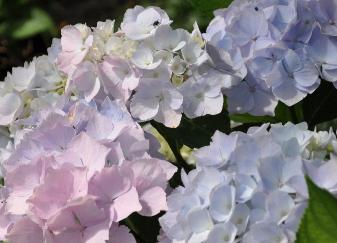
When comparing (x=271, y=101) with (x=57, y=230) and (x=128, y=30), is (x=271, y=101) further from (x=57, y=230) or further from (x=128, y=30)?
(x=57, y=230)

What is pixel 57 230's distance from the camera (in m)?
0.75

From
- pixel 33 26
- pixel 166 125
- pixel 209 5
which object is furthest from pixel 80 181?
pixel 33 26

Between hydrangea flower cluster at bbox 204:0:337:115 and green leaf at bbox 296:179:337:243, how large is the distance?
0.20 meters

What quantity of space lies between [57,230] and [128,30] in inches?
9.0

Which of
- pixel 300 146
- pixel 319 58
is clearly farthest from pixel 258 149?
pixel 319 58

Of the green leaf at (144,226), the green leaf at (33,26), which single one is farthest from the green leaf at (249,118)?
the green leaf at (33,26)

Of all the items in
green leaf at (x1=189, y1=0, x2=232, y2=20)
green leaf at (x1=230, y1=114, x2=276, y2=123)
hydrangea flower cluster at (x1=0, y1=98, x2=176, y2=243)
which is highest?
hydrangea flower cluster at (x1=0, y1=98, x2=176, y2=243)

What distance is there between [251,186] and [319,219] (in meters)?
0.06

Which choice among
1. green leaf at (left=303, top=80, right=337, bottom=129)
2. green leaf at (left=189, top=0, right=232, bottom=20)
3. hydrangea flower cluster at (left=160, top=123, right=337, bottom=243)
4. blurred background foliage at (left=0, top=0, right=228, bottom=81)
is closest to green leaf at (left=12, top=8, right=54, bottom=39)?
blurred background foliage at (left=0, top=0, right=228, bottom=81)

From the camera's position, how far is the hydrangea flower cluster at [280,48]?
85cm

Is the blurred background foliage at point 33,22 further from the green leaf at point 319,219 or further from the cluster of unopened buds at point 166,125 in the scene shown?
the green leaf at point 319,219

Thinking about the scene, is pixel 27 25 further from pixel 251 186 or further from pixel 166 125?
pixel 251 186

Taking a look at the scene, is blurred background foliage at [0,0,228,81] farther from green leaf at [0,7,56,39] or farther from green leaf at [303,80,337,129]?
green leaf at [303,80,337,129]

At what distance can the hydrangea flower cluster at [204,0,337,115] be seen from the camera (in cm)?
85
